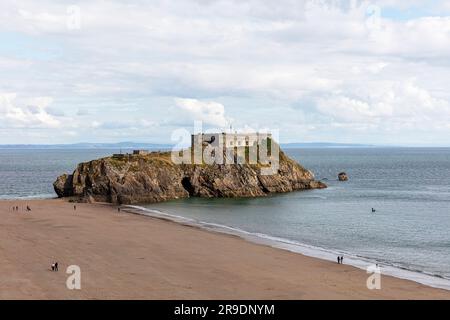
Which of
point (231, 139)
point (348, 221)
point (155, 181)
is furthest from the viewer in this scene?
point (231, 139)

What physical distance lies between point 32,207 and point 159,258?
5226 cm

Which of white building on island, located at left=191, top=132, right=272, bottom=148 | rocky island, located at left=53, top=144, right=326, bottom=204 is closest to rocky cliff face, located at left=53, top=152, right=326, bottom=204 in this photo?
rocky island, located at left=53, top=144, right=326, bottom=204

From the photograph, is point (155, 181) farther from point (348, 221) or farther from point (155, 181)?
point (348, 221)

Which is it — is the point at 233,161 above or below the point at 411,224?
above

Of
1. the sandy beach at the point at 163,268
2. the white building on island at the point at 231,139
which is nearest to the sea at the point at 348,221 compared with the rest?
the sandy beach at the point at 163,268

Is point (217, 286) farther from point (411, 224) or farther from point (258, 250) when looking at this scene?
point (411, 224)

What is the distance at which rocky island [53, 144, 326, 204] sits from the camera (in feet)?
370

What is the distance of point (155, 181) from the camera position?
117 meters

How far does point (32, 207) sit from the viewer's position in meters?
102

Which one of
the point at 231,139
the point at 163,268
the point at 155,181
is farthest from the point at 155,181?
the point at 163,268

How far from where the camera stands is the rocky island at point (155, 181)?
370 ft

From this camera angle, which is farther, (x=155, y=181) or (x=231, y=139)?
(x=231, y=139)

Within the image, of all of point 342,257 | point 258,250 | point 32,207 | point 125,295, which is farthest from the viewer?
point 32,207
